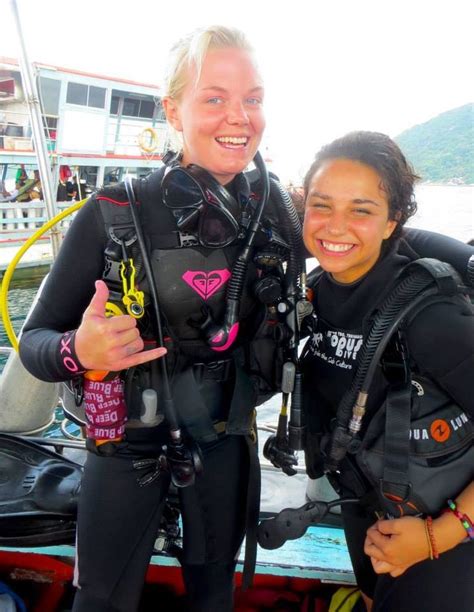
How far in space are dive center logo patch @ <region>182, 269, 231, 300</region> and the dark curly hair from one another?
424mm

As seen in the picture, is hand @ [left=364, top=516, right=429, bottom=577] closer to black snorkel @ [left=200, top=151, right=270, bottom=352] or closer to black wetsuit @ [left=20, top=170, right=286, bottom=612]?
black wetsuit @ [left=20, top=170, right=286, bottom=612]

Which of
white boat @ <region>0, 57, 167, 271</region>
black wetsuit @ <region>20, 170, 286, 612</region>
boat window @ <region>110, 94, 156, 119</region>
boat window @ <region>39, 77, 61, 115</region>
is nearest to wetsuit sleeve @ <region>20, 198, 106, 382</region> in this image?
black wetsuit @ <region>20, 170, 286, 612</region>

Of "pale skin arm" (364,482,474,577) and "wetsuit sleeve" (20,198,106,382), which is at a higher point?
"wetsuit sleeve" (20,198,106,382)

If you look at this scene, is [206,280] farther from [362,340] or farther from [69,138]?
[69,138]

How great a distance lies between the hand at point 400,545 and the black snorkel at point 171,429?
1.68ft

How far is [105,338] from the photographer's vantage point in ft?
3.34

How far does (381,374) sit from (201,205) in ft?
2.20

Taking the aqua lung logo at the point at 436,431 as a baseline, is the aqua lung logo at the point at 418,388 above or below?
above

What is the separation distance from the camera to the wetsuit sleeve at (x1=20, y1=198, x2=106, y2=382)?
3.87ft

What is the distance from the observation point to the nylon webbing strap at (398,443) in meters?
1.10

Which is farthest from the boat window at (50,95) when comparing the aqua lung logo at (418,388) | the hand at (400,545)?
the hand at (400,545)

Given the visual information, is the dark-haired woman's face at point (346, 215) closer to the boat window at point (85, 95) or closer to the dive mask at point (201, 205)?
the dive mask at point (201, 205)

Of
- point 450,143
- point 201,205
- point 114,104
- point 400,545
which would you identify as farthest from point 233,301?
point 114,104

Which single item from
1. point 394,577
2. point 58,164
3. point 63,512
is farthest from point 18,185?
point 394,577
